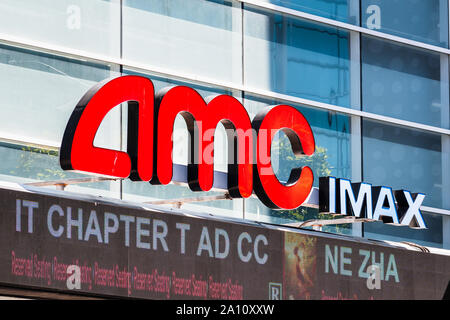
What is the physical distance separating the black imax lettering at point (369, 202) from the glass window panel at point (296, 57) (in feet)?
9.56

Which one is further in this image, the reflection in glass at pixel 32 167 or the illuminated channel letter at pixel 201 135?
the reflection in glass at pixel 32 167

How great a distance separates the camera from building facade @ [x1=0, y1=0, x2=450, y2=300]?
19859mm

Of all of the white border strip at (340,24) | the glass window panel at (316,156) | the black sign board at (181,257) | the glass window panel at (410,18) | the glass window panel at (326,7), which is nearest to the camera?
the black sign board at (181,257)

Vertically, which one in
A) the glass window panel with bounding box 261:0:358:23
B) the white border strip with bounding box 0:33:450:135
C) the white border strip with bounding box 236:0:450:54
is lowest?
the white border strip with bounding box 0:33:450:135

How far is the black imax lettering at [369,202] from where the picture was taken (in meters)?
21.4

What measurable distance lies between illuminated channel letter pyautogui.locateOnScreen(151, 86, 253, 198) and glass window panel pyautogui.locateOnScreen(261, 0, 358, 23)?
182 inches

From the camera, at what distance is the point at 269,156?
2055 centimetres

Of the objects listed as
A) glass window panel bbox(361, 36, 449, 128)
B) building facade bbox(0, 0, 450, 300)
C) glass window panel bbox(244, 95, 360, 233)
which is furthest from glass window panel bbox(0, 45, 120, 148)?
glass window panel bbox(361, 36, 449, 128)

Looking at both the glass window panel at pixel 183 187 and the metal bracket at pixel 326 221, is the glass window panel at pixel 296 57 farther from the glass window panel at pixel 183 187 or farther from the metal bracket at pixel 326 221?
the metal bracket at pixel 326 221

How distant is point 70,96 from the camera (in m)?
20.2

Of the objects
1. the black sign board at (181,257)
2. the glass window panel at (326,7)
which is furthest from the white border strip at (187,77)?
the black sign board at (181,257)

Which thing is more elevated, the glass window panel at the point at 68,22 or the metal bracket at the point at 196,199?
the glass window panel at the point at 68,22

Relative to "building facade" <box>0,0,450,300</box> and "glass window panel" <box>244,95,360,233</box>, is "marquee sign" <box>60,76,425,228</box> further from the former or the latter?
"glass window panel" <box>244,95,360,233</box>

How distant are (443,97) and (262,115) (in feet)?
24.4
